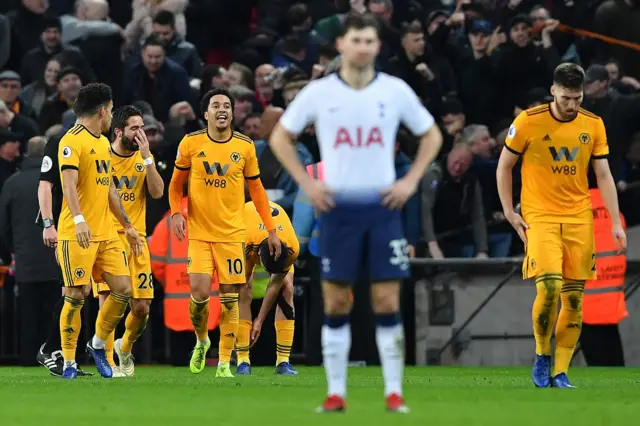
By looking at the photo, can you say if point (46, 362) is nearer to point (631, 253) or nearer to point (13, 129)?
point (13, 129)

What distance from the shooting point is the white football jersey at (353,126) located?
32.2 feet

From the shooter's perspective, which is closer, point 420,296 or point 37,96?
point 420,296

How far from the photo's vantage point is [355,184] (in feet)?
32.1

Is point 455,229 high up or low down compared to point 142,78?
down

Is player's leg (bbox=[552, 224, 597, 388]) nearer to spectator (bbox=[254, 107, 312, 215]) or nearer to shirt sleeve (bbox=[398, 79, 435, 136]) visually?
shirt sleeve (bbox=[398, 79, 435, 136])

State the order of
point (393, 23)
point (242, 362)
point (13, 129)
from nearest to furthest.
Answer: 1. point (242, 362)
2. point (13, 129)
3. point (393, 23)

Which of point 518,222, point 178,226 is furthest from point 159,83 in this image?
point 518,222

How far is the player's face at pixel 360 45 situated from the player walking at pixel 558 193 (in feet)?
11.2

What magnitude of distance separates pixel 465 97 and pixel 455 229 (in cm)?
223

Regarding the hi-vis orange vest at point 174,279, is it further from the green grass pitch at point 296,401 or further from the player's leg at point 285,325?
the green grass pitch at point 296,401

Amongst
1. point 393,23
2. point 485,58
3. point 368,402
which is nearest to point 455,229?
point 485,58

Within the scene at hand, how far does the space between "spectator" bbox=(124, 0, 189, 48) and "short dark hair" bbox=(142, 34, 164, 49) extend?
75 cm

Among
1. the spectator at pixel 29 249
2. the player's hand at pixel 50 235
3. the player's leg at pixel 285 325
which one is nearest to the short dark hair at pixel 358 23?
the player's hand at pixel 50 235

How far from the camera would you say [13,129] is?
69.0ft
